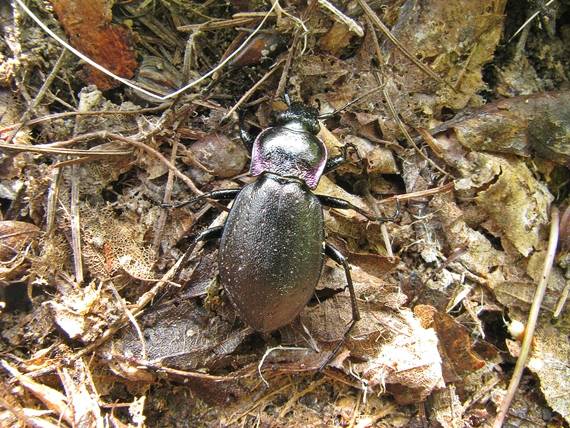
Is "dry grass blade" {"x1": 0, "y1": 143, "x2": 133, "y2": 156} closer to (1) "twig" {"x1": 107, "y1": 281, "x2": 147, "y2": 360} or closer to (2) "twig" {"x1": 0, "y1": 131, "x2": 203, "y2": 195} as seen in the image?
(2) "twig" {"x1": 0, "y1": 131, "x2": 203, "y2": 195}

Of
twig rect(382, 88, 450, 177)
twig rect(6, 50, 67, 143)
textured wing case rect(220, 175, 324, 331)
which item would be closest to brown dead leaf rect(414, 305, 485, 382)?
textured wing case rect(220, 175, 324, 331)

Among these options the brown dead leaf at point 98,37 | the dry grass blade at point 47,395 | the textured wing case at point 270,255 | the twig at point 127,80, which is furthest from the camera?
the brown dead leaf at point 98,37

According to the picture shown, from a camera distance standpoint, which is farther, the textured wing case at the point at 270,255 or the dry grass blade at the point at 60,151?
the dry grass blade at the point at 60,151

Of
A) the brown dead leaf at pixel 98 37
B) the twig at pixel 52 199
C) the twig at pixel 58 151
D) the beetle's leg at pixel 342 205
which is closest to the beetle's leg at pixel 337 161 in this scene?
the beetle's leg at pixel 342 205

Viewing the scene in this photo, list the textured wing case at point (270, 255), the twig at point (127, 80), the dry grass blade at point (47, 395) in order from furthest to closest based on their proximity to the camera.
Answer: the twig at point (127, 80) → the textured wing case at point (270, 255) → the dry grass blade at point (47, 395)

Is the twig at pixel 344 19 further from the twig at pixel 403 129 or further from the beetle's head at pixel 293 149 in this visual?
the beetle's head at pixel 293 149

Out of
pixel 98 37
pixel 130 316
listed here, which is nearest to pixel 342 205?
pixel 130 316

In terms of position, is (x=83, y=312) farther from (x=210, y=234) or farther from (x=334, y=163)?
(x=334, y=163)
